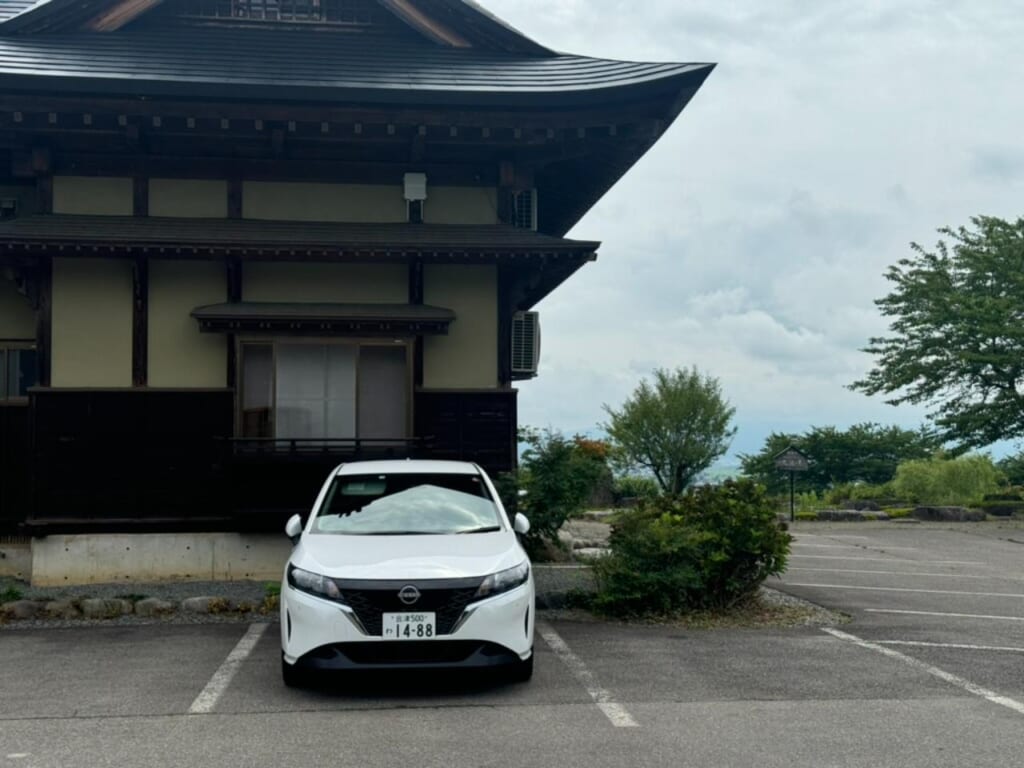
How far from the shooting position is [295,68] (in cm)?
1316

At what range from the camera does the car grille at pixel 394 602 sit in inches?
276

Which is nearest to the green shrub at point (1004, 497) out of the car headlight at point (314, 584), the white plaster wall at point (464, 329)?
the white plaster wall at point (464, 329)

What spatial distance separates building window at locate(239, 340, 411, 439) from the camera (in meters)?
12.5

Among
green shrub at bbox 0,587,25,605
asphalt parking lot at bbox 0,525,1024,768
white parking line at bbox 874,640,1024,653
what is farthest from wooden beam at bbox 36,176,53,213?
white parking line at bbox 874,640,1024,653

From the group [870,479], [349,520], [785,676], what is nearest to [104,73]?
[349,520]

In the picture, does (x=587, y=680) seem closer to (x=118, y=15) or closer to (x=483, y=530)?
(x=483, y=530)

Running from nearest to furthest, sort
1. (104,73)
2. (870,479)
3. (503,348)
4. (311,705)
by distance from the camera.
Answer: (311,705) < (104,73) < (503,348) < (870,479)

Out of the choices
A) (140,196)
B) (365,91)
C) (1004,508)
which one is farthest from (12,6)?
(1004,508)

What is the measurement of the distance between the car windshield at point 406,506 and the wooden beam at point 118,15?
27.1ft

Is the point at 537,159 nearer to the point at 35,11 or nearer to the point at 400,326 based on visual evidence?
the point at 400,326

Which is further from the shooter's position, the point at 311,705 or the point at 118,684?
the point at 118,684

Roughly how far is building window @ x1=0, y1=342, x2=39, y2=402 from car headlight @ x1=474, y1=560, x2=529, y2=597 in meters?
8.34

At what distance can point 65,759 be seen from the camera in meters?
5.77

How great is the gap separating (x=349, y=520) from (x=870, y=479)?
3737cm
